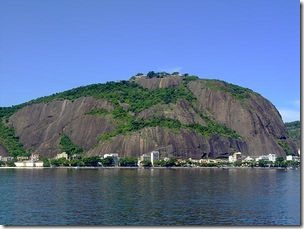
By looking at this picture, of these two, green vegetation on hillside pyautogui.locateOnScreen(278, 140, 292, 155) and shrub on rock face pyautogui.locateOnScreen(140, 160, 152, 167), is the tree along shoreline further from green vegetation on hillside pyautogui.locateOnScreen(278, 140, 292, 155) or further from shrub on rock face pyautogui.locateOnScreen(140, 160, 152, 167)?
green vegetation on hillside pyautogui.locateOnScreen(278, 140, 292, 155)

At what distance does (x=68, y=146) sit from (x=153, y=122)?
2091 cm

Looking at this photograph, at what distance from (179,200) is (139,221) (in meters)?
10.1

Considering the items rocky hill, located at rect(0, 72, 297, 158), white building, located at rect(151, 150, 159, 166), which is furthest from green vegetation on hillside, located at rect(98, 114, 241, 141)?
white building, located at rect(151, 150, 159, 166)

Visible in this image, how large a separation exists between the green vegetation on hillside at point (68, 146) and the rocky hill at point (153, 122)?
31.5 inches

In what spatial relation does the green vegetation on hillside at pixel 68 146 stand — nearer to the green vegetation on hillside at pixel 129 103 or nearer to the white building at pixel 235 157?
the green vegetation on hillside at pixel 129 103

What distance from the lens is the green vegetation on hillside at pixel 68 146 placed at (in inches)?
4847

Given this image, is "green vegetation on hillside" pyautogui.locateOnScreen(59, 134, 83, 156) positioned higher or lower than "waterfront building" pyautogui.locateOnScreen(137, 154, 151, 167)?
higher

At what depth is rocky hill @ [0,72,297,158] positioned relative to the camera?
12231 centimetres

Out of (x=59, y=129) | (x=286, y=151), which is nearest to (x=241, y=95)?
(x=286, y=151)

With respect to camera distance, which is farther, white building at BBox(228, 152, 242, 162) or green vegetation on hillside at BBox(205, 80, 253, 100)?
green vegetation on hillside at BBox(205, 80, 253, 100)

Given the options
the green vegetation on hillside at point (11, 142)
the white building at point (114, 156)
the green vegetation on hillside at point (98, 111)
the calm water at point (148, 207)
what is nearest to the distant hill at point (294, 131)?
the green vegetation on hillside at point (98, 111)

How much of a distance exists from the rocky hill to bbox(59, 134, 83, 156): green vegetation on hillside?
31.5 inches

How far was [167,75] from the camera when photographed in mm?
169125

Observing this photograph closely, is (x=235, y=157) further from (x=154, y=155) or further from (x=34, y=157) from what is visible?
(x=34, y=157)
